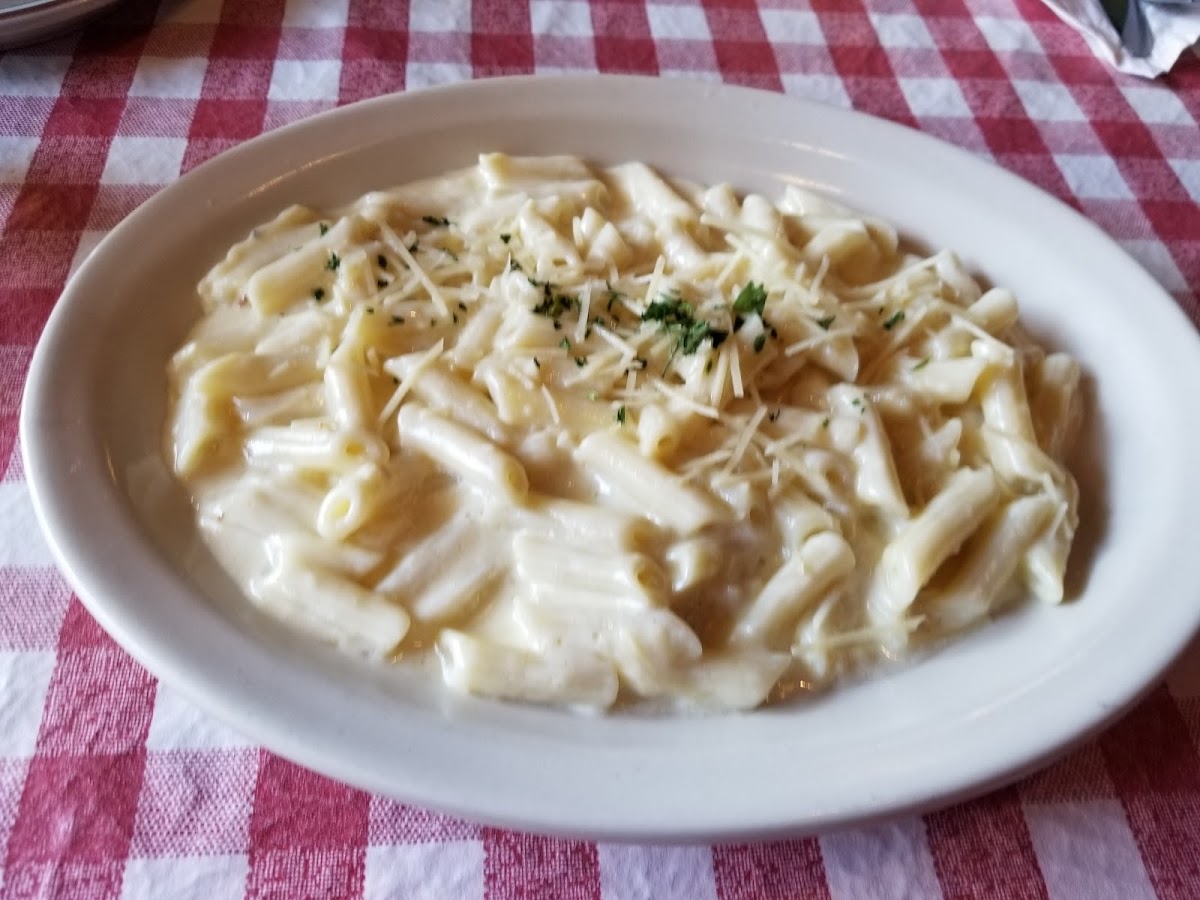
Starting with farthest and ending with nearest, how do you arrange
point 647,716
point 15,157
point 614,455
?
1. point 15,157
2. point 614,455
3. point 647,716

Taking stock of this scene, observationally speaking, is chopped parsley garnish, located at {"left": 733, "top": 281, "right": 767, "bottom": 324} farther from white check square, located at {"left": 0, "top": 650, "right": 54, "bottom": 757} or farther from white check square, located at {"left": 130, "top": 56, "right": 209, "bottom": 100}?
white check square, located at {"left": 130, "top": 56, "right": 209, "bottom": 100}

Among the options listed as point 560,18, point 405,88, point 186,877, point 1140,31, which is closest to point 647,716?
point 186,877

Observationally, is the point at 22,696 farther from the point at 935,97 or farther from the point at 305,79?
the point at 935,97

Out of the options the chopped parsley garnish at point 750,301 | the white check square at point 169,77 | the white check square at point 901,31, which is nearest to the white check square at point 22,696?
the chopped parsley garnish at point 750,301

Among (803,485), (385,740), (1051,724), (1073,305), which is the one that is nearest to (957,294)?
(1073,305)

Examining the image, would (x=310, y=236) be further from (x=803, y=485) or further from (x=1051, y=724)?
(x=1051, y=724)

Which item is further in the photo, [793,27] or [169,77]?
[793,27]
